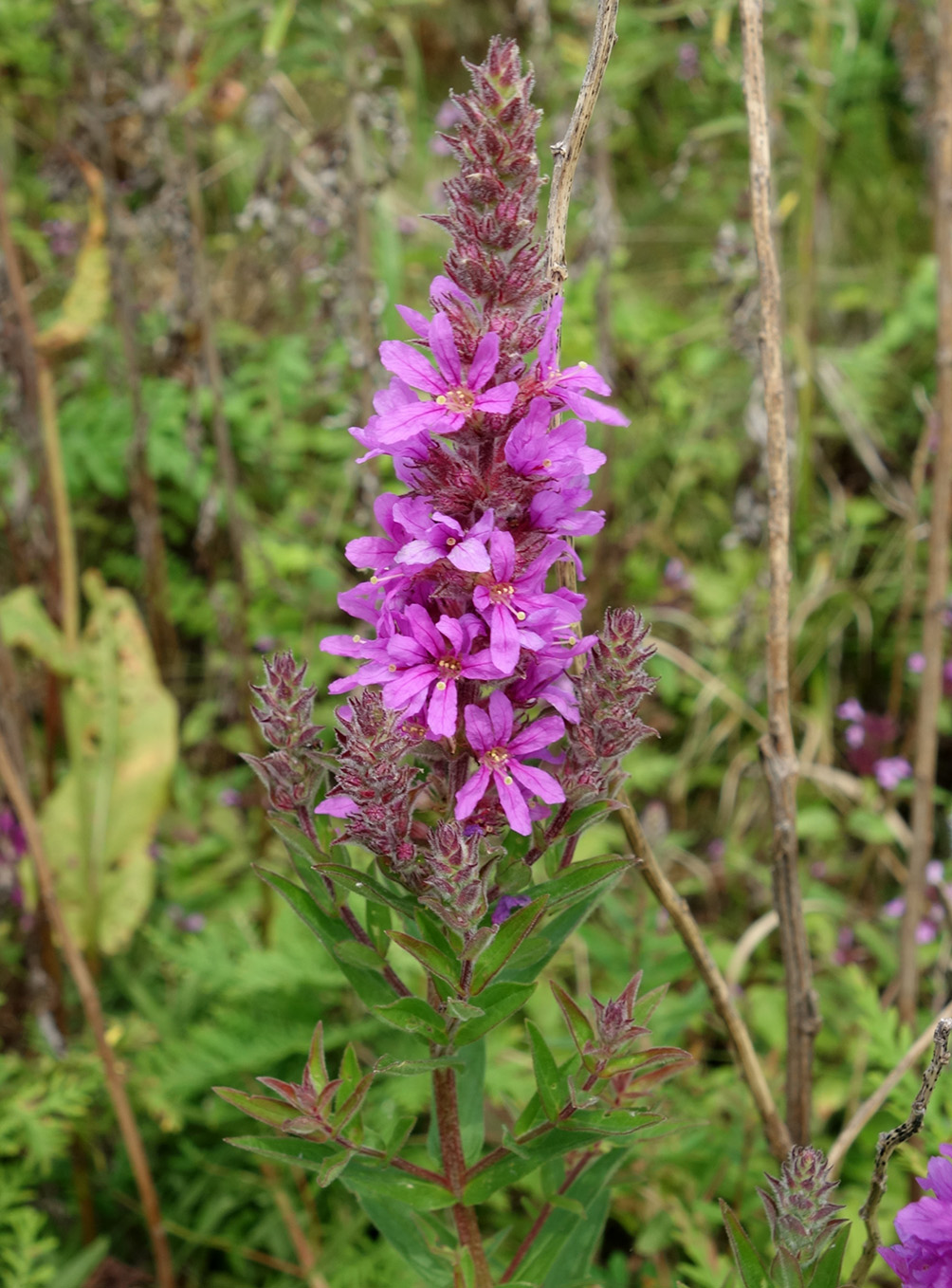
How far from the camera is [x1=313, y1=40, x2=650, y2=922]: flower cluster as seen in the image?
3.50ft

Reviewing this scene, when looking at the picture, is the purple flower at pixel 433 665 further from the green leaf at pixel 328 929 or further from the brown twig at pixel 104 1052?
the brown twig at pixel 104 1052

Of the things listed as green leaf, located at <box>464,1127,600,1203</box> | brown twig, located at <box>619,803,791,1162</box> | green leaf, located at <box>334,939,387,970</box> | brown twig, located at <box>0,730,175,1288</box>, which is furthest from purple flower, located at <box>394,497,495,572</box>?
brown twig, located at <box>0,730,175,1288</box>

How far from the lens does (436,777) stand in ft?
4.05

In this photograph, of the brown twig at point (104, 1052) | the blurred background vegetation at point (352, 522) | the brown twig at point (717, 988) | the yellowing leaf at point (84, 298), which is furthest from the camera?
the yellowing leaf at point (84, 298)

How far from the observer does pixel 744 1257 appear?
1.17 metres

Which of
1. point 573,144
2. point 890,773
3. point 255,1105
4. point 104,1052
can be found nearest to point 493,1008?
point 255,1105

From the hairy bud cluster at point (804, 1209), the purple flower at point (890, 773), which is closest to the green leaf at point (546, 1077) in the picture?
the hairy bud cluster at point (804, 1209)

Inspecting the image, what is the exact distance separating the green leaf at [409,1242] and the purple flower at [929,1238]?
565mm

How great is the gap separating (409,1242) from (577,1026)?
40cm

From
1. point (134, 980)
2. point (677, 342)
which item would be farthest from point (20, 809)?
point (677, 342)

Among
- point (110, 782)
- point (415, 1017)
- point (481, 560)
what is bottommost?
point (110, 782)

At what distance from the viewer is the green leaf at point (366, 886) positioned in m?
1.12

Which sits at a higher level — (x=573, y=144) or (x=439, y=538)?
(x=573, y=144)

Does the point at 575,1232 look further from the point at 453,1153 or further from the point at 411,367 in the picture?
the point at 411,367
